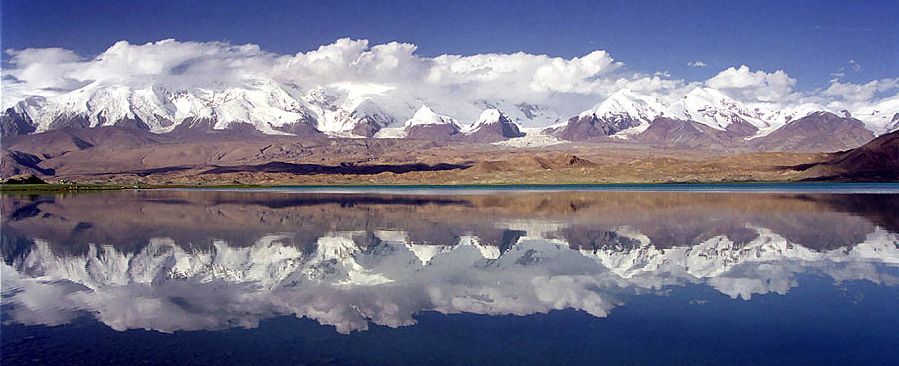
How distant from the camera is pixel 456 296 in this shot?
94.5 ft

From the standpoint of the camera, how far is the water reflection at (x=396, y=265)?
26672 millimetres

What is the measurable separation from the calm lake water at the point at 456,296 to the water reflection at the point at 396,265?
0.16 meters

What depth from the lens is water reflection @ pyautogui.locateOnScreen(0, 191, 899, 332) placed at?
87.5 feet

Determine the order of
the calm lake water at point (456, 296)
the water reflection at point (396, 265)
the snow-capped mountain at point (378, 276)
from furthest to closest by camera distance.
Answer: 1. the water reflection at point (396, 265)
2. the snow-capped mountain at point (378, 276)
3. the calm lake water at point (456, 296)

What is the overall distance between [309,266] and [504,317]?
15066 mm

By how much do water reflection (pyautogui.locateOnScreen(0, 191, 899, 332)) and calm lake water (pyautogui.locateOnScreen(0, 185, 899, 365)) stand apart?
0.52 feet

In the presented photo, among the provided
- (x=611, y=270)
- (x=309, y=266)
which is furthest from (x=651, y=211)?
(x=309, y=266)

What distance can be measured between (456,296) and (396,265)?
9.10 meters

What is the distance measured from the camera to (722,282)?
31.3 m

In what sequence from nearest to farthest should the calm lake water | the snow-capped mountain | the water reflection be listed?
the calm lake water, the snow-capped mountain, the water reflection

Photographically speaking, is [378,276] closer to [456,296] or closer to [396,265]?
[396,265]

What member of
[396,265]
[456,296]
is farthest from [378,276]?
[456,296]

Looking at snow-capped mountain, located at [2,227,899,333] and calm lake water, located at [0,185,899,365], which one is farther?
snow-capped mountain, located at [2,227,899,333]

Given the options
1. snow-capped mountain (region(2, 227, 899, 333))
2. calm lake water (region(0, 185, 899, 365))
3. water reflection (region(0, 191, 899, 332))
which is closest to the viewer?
calm lake water (region(0, 185, 899, 365))
